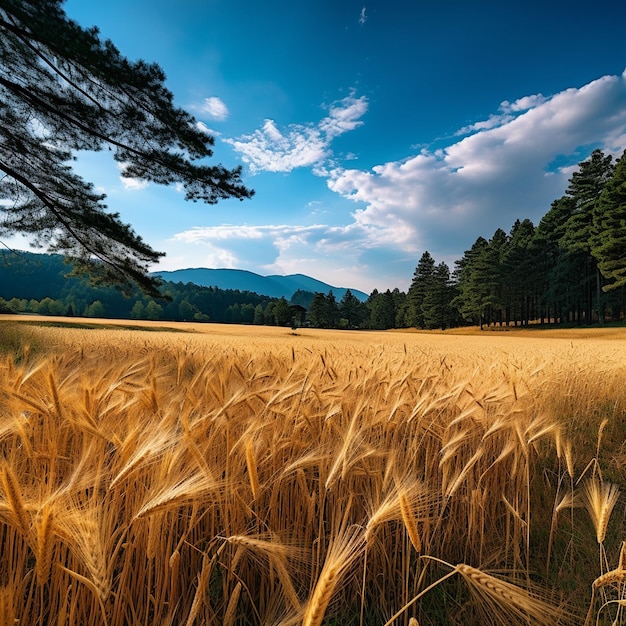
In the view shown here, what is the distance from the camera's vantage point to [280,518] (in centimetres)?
135

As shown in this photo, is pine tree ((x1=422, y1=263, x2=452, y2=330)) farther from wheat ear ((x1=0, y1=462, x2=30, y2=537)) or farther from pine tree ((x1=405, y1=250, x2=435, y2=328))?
wheat ear ((x1=0, y1=462, x2=30, y2=537))

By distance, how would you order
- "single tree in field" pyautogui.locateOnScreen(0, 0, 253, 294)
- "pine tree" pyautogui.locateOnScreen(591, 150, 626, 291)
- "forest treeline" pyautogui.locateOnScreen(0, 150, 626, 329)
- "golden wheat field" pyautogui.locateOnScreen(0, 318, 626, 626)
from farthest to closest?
"forest treeline" pyautogui.locateOnScreen(0, 150, 626, 329)
"pine tree" pyautogui.locateOnScreen(591, 150, 626, 291)
"single tree in field" pyautogui.locateOnScreen(0, 0, 253, 294)
"golden wheat field" pyautogui.locateOnScreen(0, 318, 626, 626)

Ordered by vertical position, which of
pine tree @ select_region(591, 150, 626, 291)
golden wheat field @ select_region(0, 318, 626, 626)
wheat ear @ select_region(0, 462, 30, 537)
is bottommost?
golden wheat field @ select_region(0, 318, 626, 626)

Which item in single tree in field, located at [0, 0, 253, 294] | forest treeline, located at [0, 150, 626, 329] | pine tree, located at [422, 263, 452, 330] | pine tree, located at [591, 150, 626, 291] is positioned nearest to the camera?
single tree in field, located at [0, 0, 253, 294]

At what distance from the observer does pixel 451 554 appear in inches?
56.4

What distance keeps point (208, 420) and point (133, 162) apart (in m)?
6.23

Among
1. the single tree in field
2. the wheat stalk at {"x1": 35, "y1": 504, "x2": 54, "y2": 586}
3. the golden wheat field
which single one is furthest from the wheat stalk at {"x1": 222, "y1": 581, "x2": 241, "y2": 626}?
the single tree in field

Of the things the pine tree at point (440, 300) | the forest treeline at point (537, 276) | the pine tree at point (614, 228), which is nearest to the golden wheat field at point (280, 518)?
the forest treeline at point (537, 276)

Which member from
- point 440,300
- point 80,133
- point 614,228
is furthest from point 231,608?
point 440,300

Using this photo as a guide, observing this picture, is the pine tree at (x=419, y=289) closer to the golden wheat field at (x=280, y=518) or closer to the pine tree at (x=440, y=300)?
the pine tree at (x=440, y=300)

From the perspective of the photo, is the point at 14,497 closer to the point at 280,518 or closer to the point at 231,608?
the point at 231,608

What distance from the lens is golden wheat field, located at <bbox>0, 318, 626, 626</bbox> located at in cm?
82

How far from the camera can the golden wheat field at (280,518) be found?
82 centimetres

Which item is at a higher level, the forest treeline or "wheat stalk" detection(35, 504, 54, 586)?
the forest treeline
